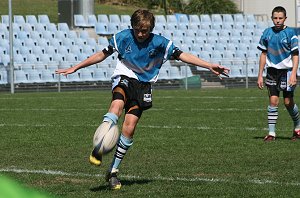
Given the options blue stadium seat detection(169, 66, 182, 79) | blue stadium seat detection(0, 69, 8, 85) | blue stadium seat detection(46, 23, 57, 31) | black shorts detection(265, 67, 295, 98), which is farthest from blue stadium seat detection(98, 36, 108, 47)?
black shorts detection(265, 67, 295, 98)

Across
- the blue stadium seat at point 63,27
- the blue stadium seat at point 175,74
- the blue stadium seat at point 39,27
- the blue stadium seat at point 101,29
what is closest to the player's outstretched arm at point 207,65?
the blue stadium seat at point 175,74

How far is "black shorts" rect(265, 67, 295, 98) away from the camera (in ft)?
39.9

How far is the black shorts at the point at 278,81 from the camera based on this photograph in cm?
1217

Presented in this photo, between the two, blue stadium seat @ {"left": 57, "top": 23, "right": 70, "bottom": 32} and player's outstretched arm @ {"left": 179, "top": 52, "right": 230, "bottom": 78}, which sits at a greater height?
blue stadium seat @ {"left": 57, "top": 23, "right": 70, "bottom": 32}

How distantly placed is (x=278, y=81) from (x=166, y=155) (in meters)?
2.73

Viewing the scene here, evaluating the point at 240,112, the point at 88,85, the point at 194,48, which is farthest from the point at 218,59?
the point at 240,112

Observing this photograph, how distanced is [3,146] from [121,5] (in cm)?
5465

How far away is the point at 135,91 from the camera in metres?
7.61

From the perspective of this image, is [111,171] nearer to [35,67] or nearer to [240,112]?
[240,112]

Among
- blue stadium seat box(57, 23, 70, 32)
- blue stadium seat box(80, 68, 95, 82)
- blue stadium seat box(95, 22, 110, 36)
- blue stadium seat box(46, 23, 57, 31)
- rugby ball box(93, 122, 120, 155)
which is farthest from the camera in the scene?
blue stadium seat box(95, 22, 110, 36)

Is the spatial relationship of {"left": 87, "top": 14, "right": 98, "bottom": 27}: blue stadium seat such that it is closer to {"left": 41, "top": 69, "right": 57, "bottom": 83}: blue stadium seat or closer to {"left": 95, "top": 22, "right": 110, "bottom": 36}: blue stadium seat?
{"left": 95, "top": 22, "right": 110, "bottom": 36}: blue stadium seat

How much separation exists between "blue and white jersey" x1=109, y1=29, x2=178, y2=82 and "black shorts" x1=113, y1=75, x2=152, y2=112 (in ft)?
0.15

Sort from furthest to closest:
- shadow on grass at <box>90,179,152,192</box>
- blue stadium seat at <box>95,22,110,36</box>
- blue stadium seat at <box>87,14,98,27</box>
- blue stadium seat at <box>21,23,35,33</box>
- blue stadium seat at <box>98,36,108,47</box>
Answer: blue stadium seat at <box>87,14,98,27</box> → blue stadium seat at <box>95,22,110,36</box> → blue stadium seat at <box>98,36,108,47</box> → blue stadium seat at <box>21,23,35,33</box> → shadow on grass at <box>90,179,152,192</box>

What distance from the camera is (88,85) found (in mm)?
34656
